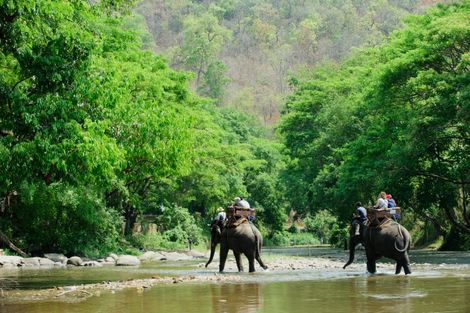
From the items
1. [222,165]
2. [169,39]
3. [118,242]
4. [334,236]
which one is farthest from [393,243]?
[169,39]

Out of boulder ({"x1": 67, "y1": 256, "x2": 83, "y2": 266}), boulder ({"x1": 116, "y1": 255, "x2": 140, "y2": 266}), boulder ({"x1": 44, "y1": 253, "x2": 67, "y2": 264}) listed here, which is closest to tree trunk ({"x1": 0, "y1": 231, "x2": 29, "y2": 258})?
boulder ({"x1": 44, "y1": 253, "x2": 67, "y2": 264})

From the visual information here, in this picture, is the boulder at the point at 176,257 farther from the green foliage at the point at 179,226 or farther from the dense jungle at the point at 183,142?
the green foliage at the point at 179,226

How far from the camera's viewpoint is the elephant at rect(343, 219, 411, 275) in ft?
67.9

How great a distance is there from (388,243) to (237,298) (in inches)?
308

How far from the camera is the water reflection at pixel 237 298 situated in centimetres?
1245

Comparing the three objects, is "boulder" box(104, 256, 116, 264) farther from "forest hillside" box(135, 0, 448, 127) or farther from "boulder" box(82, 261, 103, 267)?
"forest hillside" box(135, 0, 448, 127)

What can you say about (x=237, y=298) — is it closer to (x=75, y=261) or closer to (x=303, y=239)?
(x=75, y=261)

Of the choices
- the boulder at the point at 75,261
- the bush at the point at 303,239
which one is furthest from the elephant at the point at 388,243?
the bush at the point at 303,239

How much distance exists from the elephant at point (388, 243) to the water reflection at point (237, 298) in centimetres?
470

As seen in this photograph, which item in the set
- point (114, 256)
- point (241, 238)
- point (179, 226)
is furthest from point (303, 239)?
point (241, 238)

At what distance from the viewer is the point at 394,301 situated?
42.4 ft

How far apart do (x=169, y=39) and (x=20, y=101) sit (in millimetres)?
150268

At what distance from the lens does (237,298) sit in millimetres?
14211

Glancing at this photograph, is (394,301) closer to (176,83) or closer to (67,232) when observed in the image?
(67,232)
